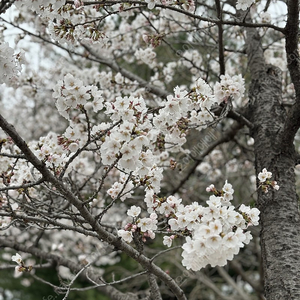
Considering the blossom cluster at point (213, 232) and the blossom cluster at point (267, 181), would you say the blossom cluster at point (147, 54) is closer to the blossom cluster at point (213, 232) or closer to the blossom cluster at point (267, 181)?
the blossom cluster at point (267, 181)

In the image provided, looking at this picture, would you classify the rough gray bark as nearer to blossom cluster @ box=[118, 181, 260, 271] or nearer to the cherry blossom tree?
the cherry blossom tree

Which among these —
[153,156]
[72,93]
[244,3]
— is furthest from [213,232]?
[244,3]

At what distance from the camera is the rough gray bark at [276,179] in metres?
2.13

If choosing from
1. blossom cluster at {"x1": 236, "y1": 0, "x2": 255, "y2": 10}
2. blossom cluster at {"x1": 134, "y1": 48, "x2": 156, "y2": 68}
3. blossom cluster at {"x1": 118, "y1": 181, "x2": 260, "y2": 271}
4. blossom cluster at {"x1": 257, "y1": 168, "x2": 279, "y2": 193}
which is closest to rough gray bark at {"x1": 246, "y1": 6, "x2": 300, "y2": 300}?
blossom cluster at {"x1": 257, "y1": 168, "x2": 279, "y2": 193}

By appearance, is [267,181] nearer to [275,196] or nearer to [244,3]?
[275,196]

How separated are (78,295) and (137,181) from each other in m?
6.57

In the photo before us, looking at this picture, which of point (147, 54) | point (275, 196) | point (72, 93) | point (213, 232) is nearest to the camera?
point (213, 232)

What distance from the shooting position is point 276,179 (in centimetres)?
252

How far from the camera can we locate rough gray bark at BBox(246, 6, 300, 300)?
2.13 meters

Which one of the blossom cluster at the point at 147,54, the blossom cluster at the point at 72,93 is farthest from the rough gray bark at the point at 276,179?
the blossom cluster at the point at 72,93

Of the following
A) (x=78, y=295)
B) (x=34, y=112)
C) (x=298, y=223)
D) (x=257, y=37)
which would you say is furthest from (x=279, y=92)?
Result: (x=78, y=295)

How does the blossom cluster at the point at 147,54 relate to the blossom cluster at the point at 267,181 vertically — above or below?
above

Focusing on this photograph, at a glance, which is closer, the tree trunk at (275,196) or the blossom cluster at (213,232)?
the blossom cluster at (213,232)

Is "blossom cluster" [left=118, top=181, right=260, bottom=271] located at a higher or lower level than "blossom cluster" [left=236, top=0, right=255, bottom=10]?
lower
